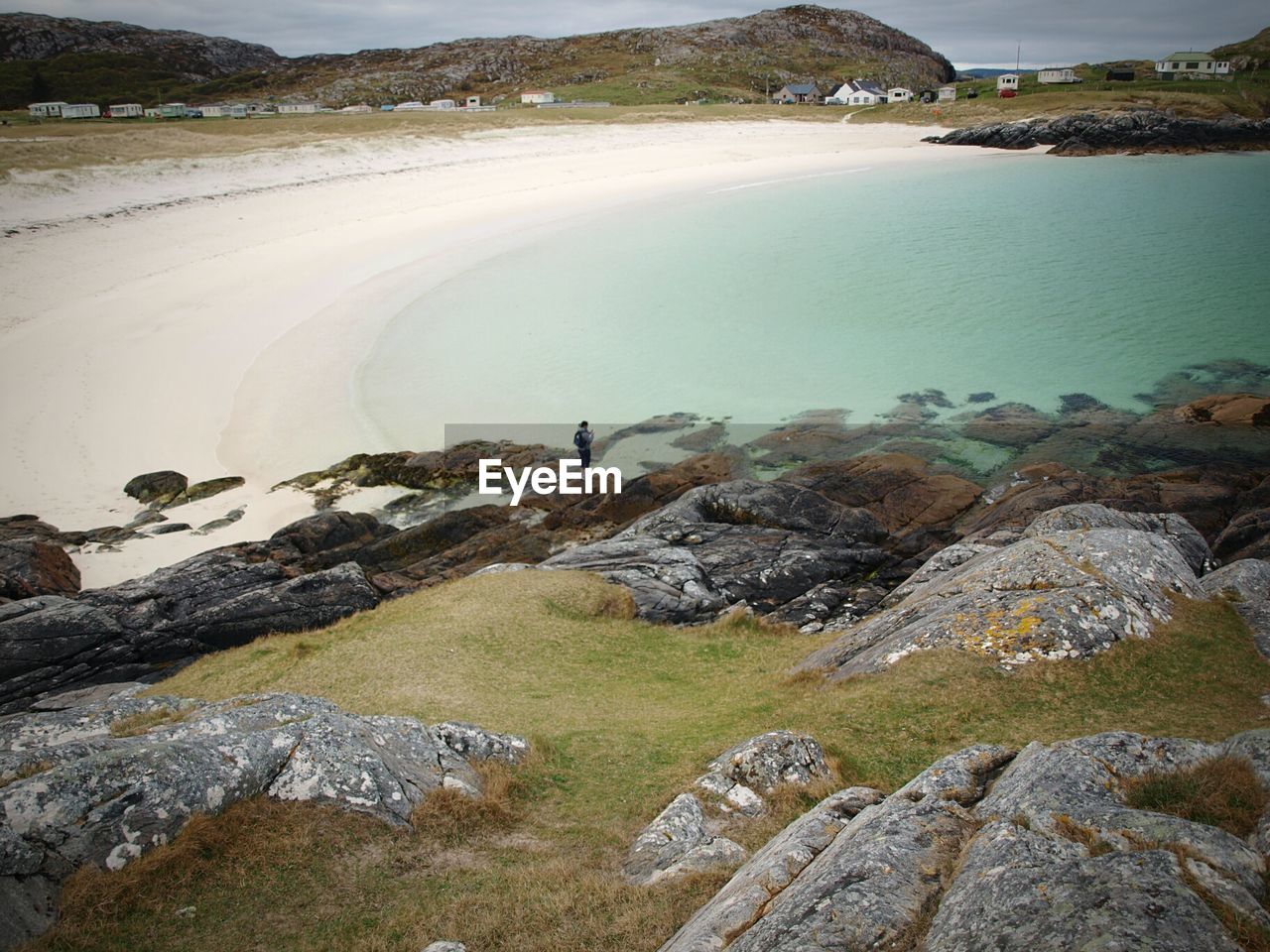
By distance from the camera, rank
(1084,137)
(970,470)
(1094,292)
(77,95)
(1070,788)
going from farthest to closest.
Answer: (77,95) → (1084,137) → (1094,292) → (970,470) → (1070,788)

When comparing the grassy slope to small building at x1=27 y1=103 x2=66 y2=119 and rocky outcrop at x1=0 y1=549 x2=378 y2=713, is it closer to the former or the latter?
rocky outcrop at x1=0 y1=549 x2=378 y2=713

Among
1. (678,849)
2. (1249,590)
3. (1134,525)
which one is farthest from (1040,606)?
(678,849)

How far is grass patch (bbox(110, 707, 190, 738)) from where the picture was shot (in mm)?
14656

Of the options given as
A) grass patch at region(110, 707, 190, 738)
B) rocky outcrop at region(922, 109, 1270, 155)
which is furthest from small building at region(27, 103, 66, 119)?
grass patch at region(110, 707, 190, 738)

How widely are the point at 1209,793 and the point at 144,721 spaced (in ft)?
59.6

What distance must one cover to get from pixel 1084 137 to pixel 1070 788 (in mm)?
155766

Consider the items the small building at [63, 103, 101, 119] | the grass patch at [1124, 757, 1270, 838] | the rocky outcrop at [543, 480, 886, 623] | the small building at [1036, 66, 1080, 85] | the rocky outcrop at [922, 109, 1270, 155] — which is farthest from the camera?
the small building at [1036, 66, 1080, 85]

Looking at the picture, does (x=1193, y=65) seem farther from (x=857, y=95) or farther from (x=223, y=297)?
(x=223, y=297)

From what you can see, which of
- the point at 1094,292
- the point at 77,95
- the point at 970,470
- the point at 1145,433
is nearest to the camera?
the point at 970,470

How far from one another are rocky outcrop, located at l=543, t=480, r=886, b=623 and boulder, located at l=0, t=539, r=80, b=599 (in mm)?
18027

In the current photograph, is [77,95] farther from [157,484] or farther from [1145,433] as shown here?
[1145,433]

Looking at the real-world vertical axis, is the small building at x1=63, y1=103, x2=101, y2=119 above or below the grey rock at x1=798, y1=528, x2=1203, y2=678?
above

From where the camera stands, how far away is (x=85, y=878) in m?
10.8

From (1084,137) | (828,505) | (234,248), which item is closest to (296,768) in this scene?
(828,505)
